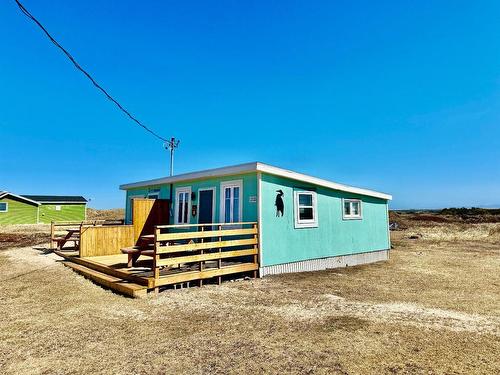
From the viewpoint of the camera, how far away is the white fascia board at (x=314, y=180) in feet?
29.1

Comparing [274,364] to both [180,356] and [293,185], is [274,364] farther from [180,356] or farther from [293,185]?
[293,185]

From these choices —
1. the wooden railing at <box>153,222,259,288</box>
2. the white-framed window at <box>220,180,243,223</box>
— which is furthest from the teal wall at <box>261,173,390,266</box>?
the white-framed window at <box>220,180,243,223</box>

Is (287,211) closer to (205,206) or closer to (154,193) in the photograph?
(205,206)

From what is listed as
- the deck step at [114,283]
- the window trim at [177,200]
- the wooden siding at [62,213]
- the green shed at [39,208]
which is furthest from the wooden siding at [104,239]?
the wooden siding at [62,213]

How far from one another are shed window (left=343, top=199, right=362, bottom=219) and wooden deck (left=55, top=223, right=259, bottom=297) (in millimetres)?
4510

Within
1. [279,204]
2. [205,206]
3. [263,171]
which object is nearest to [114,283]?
[205,206]

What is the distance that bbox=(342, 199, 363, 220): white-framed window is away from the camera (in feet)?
38.4

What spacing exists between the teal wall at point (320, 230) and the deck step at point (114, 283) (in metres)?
3.46

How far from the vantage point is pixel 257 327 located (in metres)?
4.85

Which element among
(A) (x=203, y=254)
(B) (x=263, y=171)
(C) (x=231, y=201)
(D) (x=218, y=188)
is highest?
(B) (x=263, y=171)

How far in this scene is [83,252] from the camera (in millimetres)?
10680

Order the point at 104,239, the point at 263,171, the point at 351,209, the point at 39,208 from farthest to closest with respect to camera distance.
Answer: the point at 39,208, the point at 351,209, the point at 104,239, the point at 263,171

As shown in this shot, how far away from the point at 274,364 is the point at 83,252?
9.23m

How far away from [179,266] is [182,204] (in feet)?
12.5
